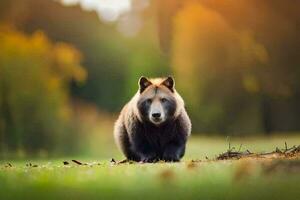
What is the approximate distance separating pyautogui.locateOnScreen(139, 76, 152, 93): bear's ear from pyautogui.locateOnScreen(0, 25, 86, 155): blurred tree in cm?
31

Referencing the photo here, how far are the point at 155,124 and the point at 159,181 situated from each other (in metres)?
0.38

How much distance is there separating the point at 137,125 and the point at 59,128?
401 mm

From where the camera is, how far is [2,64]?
11.8 feet

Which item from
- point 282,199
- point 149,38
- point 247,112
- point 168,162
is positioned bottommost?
point 282,199

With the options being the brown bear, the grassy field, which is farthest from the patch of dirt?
the brown bear

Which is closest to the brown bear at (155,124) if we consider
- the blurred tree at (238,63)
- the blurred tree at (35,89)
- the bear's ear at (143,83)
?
the bear's ear at (143,83)

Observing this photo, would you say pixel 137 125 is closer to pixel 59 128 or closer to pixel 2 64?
pixel 59 128

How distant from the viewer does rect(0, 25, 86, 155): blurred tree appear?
3.60m

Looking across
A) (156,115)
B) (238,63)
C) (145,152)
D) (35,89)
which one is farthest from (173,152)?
(35,89)

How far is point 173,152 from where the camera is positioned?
3.59 metres

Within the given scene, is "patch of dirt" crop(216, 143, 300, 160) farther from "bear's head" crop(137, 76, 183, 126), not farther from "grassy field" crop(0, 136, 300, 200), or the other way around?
"bear's head" crop(137, 76, 183, 126)

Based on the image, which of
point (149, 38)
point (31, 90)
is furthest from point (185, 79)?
point (31, 90)

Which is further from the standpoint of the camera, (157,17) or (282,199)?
(157,17)

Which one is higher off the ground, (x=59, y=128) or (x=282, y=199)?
(x=59, y=128)
